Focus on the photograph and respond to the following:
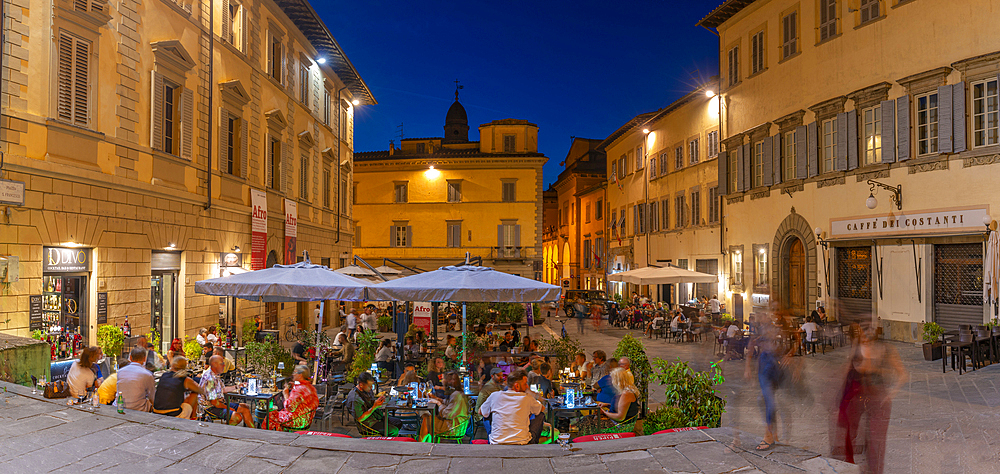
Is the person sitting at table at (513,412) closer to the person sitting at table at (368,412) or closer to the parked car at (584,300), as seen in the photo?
the person sitting at table at (368,412)

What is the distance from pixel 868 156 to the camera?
17.6 meters

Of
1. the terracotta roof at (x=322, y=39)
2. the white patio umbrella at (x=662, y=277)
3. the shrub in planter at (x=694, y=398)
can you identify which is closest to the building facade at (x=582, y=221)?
the terracotta roof at (x=322, y=39)

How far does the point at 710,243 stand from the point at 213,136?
2004cm

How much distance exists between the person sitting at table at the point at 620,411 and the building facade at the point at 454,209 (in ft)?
115

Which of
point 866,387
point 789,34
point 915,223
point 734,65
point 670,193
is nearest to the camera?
point 866,387

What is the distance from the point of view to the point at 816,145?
63.6ft

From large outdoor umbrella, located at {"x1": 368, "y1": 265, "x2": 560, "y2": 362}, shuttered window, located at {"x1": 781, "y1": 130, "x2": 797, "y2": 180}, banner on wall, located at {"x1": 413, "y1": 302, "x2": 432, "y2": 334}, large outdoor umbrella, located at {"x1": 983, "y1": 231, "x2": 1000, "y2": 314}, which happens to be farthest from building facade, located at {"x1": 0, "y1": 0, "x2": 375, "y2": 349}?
large outdoor umbrella, located at {"x1": 983, "y1": 231, "x2": 1000, "y2": 314}

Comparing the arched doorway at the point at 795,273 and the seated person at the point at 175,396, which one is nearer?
the seated person at the point at 175,396

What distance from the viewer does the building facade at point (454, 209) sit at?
43406 millimetres

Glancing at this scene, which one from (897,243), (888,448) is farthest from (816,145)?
(888,448)

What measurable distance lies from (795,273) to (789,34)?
8.09 meters

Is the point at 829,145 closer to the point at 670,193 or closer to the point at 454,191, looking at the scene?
the point at 670,193

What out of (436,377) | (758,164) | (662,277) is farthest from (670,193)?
(436,377)

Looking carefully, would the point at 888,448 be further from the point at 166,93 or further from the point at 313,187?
the point at 313,187
